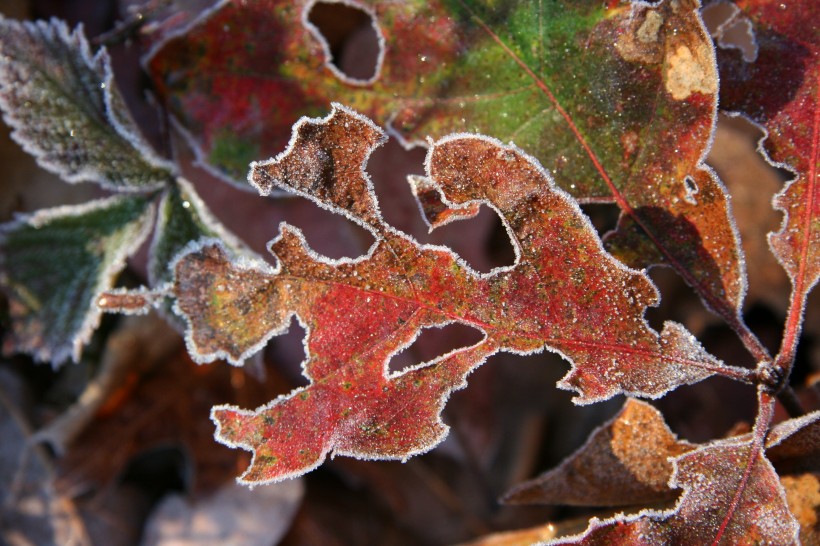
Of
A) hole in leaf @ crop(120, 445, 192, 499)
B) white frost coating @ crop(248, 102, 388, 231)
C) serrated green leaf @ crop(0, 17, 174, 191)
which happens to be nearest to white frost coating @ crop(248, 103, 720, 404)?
white frost coating @ crop(248, 102, 388, 231)

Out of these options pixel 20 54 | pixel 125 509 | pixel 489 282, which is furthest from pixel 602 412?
pixel 20 54

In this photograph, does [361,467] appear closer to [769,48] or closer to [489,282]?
[489,282]

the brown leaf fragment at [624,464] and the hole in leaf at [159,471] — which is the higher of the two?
the brown leaf fragment at [624,464]

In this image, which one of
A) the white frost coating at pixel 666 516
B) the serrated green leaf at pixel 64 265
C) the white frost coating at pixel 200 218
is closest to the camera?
the white frost coating at pixel 666 516

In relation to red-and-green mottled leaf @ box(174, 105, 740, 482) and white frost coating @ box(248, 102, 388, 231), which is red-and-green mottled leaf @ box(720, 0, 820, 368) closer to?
red-and-green mottled leaf @ box(174, 105, 740, 482)

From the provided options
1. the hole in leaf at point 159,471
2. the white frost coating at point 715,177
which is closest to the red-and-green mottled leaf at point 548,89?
the white frost coating at point 715,177

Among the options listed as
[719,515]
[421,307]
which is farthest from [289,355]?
[719,515]

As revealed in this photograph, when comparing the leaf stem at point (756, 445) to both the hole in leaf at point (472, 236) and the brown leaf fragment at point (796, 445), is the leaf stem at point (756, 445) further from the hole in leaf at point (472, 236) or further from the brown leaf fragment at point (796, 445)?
the hole in leaf at point (472, 236)

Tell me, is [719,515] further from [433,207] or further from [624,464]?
[433,207]
